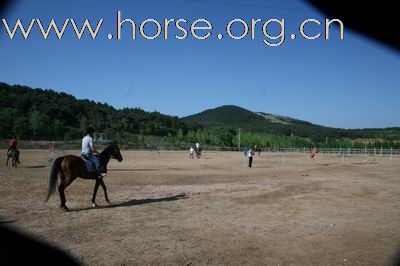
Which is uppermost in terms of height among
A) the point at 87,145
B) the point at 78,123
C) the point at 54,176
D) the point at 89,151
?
the point at 78,123

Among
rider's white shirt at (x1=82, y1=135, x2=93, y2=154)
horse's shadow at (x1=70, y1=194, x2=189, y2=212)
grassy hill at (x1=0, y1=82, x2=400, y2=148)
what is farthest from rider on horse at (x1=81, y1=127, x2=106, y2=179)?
grassy hill at (x1=0, y1=82, x2=400, y2=148)

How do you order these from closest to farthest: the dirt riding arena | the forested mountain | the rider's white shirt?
the dirt riding arena
the rider's white shirt
the forested mountain

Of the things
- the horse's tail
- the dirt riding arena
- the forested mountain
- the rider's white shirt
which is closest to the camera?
the dirt riding arena

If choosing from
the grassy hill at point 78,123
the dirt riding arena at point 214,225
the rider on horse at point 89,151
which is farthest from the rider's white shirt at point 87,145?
the grassy hill at point 78,123

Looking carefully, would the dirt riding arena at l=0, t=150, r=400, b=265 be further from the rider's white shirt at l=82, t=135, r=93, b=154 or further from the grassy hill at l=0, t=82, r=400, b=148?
the grassy hill at l=0, t=82, r=400, b=148

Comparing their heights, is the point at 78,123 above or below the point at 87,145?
above

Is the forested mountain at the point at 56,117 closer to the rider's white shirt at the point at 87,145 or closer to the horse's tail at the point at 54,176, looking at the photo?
the rider's white shirt at the point at 87,145

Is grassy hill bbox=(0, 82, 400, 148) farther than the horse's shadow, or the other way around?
grassy hill bbox=(0, 82, 400, 148)

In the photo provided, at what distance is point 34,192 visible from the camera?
40.1 ft

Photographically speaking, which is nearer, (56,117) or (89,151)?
(89,151)

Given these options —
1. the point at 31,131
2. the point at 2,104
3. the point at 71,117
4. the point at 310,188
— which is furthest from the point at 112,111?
the point at 310,188

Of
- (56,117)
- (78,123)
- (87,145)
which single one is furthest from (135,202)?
(78,123)

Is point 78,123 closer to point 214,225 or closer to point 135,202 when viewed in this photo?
point 135,202

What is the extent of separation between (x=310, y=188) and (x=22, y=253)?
35.5 feet
